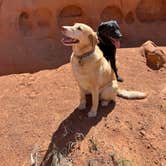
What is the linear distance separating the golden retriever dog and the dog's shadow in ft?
0.22

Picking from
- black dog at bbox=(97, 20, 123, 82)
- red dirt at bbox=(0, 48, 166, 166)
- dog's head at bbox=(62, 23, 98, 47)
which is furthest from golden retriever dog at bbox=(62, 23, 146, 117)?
black dog at bbox=(97, 20, 123, 82)

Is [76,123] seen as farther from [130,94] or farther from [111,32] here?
→ [111,32]

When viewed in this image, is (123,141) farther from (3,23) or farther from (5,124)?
(3,23)

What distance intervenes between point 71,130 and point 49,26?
2.26 meters

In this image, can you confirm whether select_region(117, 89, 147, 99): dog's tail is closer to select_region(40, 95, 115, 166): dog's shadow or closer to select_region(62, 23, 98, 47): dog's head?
select_region(40, 95, 115, 166): dog's shadow

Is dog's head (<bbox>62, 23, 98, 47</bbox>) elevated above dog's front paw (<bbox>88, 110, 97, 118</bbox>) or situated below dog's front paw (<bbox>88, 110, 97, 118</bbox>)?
above

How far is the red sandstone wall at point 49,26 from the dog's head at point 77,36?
1.69 meters

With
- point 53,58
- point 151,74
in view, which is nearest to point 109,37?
point 151,74

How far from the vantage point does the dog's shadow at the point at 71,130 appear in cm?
461

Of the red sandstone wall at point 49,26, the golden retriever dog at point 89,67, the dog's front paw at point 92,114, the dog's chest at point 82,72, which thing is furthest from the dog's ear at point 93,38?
the red sandstone wall at point 49,26

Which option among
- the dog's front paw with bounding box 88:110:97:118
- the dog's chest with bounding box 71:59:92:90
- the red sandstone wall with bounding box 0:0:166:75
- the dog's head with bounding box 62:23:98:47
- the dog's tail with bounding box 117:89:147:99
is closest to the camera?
the dog's head with bounding box 62:23:98:47

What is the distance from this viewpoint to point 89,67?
4.60 m

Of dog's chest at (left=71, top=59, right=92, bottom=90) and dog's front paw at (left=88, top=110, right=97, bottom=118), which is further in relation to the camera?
dog's front paw at (left=88, top=110, right=97, bottom=118)

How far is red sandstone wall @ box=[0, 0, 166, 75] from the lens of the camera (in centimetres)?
639
